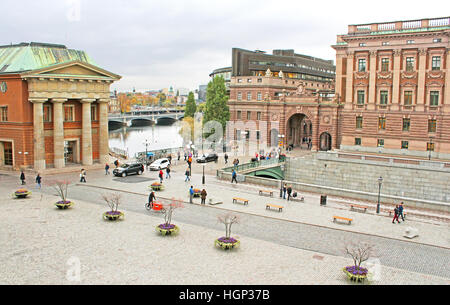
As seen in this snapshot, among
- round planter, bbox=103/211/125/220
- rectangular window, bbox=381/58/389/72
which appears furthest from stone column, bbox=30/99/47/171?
rectangular window, bbox=381/58/389/72

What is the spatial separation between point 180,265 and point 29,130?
30584 millimetres

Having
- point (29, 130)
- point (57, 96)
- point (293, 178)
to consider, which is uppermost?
point (57, 96)

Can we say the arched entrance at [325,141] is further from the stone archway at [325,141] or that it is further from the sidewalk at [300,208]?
the sidewalk at [300,208]

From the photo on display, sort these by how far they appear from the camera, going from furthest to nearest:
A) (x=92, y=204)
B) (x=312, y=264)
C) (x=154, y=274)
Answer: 1. (x=92, y=204)
2. (x=312, y=264)
3. (x=154, y=274)

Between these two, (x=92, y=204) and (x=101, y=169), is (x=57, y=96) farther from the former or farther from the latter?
(x=92, y=204)

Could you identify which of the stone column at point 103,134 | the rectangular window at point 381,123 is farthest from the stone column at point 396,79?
the stone column at point 103,134

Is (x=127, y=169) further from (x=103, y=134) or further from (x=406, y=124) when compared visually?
(x=406, y=124)

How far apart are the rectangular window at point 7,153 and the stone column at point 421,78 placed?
4523 centimetres

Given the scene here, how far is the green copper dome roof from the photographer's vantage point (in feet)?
141

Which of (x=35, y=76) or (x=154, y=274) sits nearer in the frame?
(x=154, y=274)

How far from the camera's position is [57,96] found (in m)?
43.0

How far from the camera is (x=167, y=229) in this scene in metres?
23.1

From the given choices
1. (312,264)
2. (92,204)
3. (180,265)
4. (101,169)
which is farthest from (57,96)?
(312,264)

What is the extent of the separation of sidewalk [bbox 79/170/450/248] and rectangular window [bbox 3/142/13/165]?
10869 mm
